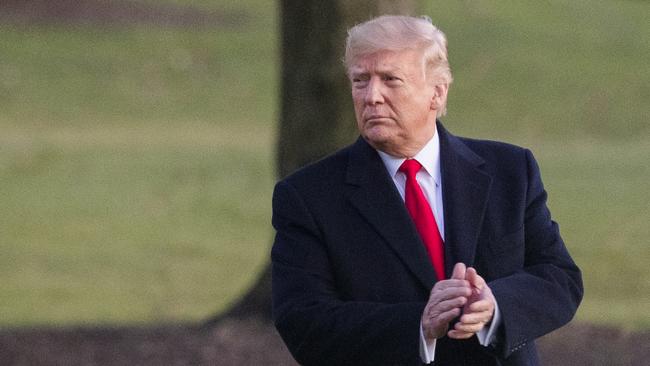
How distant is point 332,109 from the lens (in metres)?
10.3

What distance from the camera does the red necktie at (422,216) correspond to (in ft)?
15.2

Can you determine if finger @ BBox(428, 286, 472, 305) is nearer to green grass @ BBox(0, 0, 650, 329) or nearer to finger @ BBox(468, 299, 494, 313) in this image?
finger @ BBox(468, 299, 494, 313)

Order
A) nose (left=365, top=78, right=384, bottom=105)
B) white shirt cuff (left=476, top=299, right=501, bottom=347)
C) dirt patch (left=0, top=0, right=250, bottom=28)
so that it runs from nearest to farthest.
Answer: white shirt cuff (left=476, top=299, right=501, bottom=347) < nose (left=365, top=78, right=384, bottom=105) < dirt patch (left=0, top=0, right=250, bottom=28)

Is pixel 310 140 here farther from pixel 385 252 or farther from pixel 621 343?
pixel 385 252

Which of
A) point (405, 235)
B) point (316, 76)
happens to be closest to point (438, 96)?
point (405, 235)

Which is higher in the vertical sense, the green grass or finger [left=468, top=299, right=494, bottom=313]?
finger [left=468, top=299, right=494, bottom=313]

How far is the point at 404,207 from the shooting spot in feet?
15.3

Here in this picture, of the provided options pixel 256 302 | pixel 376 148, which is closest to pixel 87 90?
pixel 256 302

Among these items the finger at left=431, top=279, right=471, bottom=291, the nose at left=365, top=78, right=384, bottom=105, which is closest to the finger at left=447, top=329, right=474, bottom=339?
the finger at left=431, top=279, right=471, bottom=291

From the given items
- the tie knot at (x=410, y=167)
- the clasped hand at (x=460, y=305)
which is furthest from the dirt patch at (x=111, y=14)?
the clasped hand at (x=460, y=305)

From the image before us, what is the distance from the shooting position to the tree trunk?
1022cm

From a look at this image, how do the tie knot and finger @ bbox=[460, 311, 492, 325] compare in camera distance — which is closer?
finger @ bbox=[460, 311, 492, 325]

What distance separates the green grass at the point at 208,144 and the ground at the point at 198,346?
84 centimetres

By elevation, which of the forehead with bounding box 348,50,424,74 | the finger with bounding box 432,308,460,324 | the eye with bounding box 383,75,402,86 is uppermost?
the forehead with bounding box 348,50,424,74
